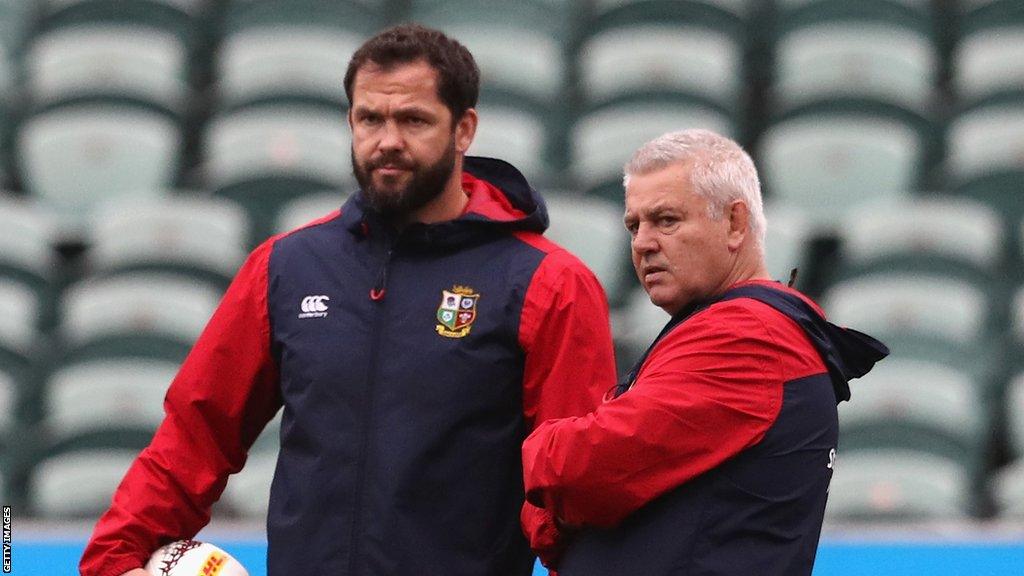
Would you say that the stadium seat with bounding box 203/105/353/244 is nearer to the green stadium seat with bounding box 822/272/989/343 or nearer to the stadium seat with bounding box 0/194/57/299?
the stadium seat with bounding box 0/194/57/299

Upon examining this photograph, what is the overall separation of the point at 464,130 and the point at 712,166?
50 centimetres

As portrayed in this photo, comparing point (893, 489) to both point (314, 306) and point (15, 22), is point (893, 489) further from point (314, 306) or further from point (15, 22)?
point (15, 22)

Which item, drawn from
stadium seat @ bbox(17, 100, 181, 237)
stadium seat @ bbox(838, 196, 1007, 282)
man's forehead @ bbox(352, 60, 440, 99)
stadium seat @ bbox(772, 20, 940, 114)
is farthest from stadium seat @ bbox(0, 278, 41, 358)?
man's forehead @ bbox(352, 60, 440, 99)

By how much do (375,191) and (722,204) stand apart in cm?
58

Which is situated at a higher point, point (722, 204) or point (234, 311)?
point (722, 204)

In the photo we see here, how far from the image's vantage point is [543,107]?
23.5 feet

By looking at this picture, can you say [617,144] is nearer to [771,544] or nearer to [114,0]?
[114,0]

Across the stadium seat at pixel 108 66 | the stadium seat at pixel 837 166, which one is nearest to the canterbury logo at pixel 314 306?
the stadium seat at pixel 837 166

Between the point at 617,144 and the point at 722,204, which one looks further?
the point at 617,144

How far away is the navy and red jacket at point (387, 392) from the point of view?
280cm

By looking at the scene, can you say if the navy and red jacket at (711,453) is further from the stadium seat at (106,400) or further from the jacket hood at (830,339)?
the stadium seat at (106,400)

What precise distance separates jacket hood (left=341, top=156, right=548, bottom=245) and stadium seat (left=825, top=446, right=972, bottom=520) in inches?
89.9

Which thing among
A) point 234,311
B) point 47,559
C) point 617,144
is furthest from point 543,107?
point 234,311

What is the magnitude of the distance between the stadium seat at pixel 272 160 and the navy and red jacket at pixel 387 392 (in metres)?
3.60
